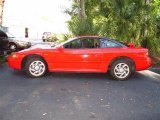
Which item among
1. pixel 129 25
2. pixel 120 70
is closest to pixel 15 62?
pixel 120 70

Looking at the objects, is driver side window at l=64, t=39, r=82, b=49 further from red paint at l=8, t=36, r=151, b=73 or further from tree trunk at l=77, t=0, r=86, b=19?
tree trunk at l=77, t=0, r=86, b=19

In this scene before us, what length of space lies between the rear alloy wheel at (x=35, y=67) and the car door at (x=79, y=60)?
17.2 inches

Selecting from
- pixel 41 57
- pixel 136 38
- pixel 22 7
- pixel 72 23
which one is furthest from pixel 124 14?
pixel 22 7

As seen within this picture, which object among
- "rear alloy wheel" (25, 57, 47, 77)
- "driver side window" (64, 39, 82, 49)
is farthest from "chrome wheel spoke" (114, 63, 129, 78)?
"rear alloy wheel" (25, 57, 47, 77)

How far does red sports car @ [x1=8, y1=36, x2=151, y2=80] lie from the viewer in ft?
32.1

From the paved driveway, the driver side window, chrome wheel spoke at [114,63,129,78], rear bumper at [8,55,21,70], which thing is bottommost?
the paved driveway

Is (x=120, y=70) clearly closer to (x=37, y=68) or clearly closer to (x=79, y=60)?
(x=79, y=60)

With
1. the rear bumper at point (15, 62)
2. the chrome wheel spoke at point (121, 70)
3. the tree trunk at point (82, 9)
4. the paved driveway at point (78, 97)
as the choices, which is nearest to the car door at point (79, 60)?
the paved driveway at point (78, 97)

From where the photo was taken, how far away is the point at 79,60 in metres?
9.78

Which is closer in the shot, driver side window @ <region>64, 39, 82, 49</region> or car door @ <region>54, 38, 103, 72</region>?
car door @ <region>54, 38, 103, 72</region>

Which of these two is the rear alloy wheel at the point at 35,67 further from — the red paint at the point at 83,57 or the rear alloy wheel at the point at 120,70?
the rear alloy wheel at the point at 120,70

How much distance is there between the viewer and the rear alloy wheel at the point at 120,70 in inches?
386

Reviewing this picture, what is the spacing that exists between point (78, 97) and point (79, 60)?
2416mm

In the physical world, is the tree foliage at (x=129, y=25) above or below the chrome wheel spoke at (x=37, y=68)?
above
